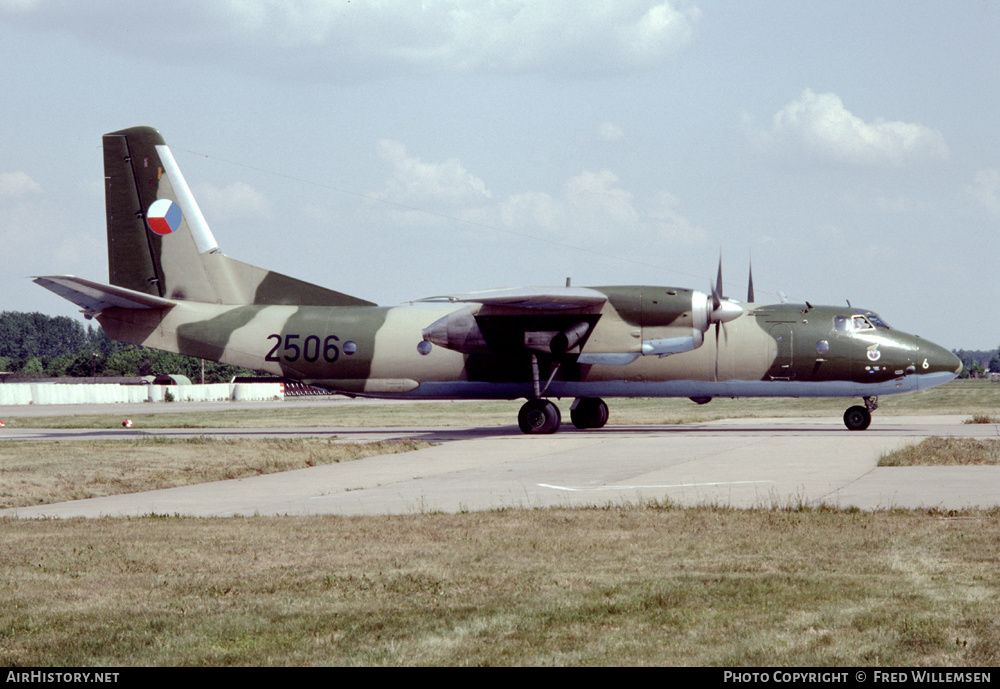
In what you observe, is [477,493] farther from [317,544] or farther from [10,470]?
[10,470]

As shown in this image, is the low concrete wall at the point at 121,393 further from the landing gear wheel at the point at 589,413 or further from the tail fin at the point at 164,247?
the landing gear wheel at the point at 589,413

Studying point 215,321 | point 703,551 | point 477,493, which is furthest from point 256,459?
point 703,551

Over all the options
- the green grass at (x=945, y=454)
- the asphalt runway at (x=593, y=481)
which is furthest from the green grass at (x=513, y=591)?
the green grass at (x=945, y=454)

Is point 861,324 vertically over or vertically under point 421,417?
over

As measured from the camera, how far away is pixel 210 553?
1112 cm

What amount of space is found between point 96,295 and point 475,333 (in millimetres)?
12291

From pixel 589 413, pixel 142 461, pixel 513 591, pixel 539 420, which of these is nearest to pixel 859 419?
pixel 589 413

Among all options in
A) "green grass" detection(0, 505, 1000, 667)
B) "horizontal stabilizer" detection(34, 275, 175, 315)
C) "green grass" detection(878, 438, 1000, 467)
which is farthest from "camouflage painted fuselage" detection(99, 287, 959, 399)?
"green grass" detection(0, 505, 1000, 667)

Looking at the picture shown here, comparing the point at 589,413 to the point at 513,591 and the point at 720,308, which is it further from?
the point at 513,591

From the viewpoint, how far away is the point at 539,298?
2972cm

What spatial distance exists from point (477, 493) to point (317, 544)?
5.32 metres

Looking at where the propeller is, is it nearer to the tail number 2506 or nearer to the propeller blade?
the propeller blade

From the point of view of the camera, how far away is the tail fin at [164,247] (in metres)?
34.4

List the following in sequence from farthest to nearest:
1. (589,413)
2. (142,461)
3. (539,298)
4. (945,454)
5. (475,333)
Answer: (589,413), (475,333), (539,298), (142,461), (945,454)
